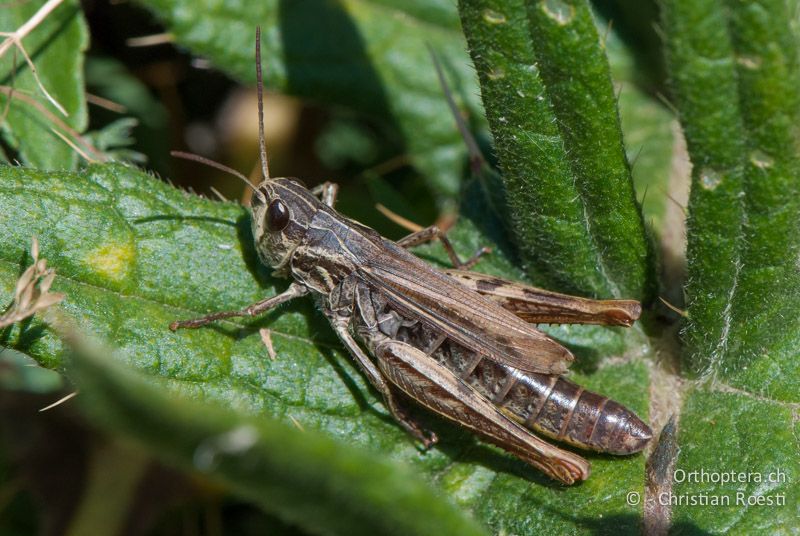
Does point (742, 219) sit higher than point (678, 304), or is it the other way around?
point (742, 219)

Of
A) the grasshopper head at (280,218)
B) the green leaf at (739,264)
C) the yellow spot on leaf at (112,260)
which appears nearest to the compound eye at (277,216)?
the grasshopper head at (280,218)

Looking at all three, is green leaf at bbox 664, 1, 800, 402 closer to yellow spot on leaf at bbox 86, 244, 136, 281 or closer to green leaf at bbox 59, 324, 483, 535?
green leaf at bbox 59, 324, 483, 535

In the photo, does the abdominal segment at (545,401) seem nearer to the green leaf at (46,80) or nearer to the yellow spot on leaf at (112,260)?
the yellow spot on leaf at (112,260)

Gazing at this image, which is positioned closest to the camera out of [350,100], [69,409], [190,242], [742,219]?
[742,219]

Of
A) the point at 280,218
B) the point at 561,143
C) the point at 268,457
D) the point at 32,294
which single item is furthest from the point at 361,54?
the point at 268,457

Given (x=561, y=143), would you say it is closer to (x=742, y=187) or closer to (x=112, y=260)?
(x=742, y=187)

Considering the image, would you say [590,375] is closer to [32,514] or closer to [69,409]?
[69,409]

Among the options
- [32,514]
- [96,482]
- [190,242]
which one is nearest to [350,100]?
[190,242]
